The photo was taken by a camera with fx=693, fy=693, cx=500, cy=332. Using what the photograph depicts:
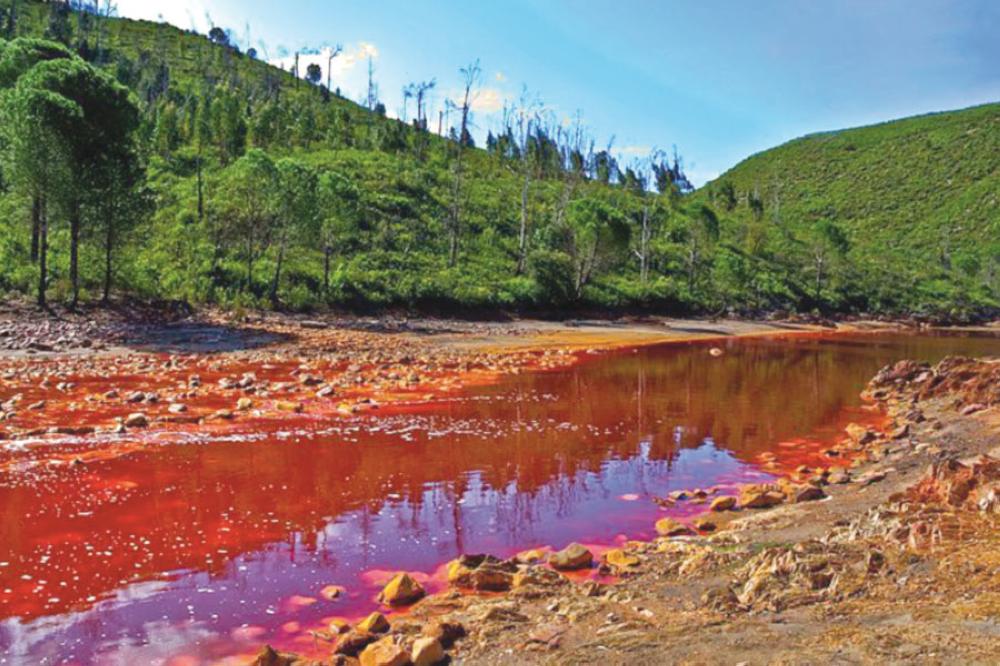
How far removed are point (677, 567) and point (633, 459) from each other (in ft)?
20.6

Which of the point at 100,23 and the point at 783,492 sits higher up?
the point at 100,23

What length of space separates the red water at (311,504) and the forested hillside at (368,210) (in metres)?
22.2

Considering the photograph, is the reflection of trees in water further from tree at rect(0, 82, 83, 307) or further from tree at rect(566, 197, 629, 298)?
tree at rect(566, 197, 629, 298)

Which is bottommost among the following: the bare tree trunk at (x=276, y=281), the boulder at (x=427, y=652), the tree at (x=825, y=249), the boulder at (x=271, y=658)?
the boulder at (x=271, y=658)

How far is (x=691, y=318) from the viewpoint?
189 ft

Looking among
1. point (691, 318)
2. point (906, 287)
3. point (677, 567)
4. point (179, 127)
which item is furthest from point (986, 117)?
point (677, 567)

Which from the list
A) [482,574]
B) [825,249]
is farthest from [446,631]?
[825,249]

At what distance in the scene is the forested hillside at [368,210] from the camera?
32.0 meters

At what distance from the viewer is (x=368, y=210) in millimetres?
59000

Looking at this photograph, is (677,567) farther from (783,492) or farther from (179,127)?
(179,127)

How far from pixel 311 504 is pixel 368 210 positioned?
166 feet

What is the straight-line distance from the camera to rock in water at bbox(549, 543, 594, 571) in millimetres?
8281

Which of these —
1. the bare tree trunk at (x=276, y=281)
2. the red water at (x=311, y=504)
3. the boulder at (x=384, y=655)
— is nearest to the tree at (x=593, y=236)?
the bare tree trunk at (x=276, y=281)

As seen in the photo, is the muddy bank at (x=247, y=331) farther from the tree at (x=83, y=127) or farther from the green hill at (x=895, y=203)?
the green hill at (x=895, y=203)
